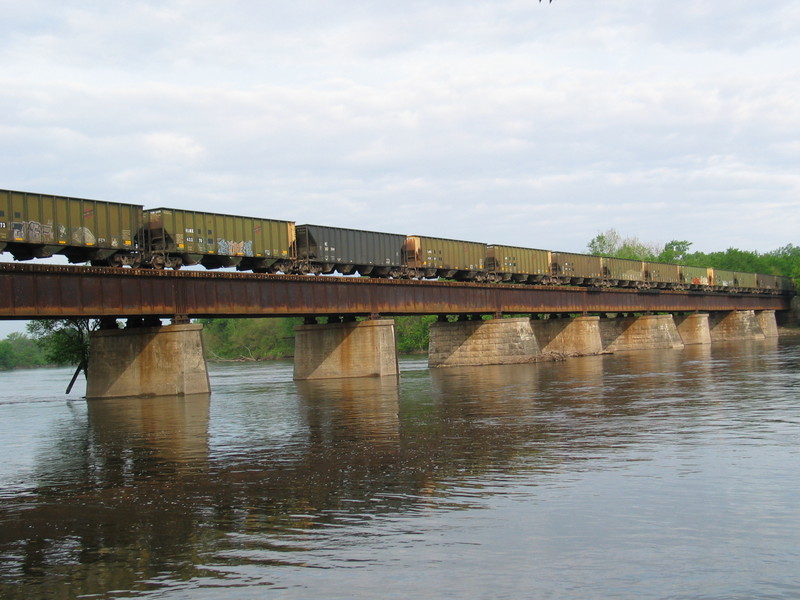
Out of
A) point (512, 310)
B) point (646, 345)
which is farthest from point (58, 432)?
point (646, 345)

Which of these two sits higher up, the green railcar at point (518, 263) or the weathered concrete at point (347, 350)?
the green railcar at point (518, 263)

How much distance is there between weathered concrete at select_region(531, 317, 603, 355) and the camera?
7231 cm

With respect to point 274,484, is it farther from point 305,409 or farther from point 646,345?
point 646,345

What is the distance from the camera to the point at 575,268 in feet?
255

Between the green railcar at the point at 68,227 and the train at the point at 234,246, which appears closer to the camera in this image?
the green railcar at the point at 68,227

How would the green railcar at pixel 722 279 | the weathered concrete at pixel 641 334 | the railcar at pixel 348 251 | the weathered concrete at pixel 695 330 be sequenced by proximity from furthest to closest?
the green railcar at pixel 722 279 < the weathered concrete at pixel 695 330 < the weathered concrete at pixel 641 334 < the railcar at pixel 348 251

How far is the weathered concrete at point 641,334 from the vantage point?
280ft

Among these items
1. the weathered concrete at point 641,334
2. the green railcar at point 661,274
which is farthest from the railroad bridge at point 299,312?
the green railcar at point 661,274

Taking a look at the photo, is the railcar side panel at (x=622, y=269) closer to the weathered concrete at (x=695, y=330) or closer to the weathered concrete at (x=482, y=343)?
the weathered concrete at (x=695, y=330)

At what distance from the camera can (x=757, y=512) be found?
10.5m

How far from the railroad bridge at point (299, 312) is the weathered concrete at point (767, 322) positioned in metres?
38.0

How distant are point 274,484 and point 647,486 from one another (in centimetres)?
611

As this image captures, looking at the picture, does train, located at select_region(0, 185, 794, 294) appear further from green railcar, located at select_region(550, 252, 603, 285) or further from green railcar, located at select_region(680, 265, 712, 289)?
green railcar, located at select_region(680, 265, 712, 289)

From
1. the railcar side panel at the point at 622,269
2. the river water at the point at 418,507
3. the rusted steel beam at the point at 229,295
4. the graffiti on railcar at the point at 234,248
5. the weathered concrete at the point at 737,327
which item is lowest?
the river water at the point at 418,507
